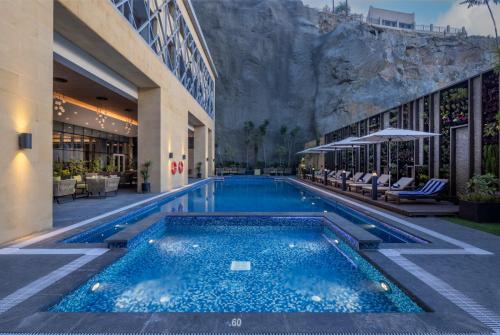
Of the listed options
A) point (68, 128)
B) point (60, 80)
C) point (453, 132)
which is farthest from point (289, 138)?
point (60, 80)

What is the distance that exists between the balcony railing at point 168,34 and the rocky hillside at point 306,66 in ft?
57.8

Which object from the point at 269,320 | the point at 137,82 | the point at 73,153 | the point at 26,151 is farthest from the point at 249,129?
the point at 269,320

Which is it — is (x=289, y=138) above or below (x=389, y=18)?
below

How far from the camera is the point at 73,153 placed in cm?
1689

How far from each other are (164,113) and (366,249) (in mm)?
10397

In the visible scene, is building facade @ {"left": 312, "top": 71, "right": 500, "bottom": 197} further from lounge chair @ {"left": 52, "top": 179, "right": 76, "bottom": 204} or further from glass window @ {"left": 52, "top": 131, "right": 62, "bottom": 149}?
glass window @ {"left": 52, "top": 131, "right": 62, "bottom": 149}

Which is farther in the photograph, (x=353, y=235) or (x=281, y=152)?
(x=281, y=152)

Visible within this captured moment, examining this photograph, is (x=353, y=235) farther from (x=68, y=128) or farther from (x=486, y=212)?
(x=68, y=128)

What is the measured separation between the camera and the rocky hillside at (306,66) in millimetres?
34062

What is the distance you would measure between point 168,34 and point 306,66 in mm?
29662

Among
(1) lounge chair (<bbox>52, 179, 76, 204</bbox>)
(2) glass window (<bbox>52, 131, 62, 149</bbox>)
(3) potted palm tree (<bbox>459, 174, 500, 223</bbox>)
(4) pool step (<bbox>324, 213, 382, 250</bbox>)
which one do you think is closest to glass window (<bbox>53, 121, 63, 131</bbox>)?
(2) glass window (<bbox>52, 131, 62, 149</bbox>)

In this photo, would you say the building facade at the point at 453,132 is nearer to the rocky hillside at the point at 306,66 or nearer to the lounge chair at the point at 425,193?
the lounge chair at the point at 425,193

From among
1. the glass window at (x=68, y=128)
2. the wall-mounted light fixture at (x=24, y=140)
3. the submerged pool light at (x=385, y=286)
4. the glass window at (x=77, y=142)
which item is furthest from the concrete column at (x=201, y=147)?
the submerged pool light at (x=385, y=286)

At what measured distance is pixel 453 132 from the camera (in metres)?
9.56
